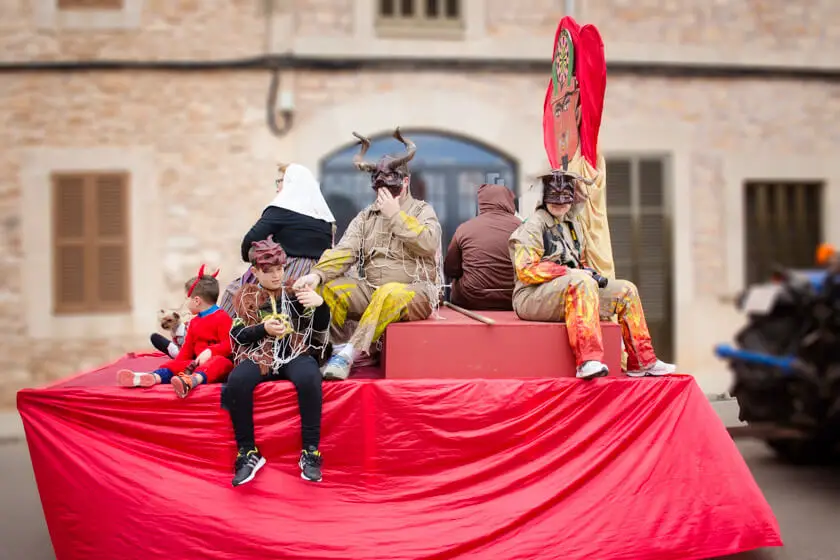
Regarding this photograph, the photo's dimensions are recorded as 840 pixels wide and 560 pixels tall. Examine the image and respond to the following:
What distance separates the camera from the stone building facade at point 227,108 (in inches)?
344

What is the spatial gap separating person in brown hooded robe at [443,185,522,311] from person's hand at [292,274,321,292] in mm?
1261

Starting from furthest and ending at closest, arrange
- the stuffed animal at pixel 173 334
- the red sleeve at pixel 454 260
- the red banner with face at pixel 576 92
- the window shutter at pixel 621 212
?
the window shutter at pixel 621 212 < the red sleeve at pixel 454 260 < the stuffed animal at pixel 173 334 < the red banner with face at pixel 576 92

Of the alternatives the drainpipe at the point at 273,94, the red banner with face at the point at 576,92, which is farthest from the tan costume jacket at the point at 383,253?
the drainpipe at the point at 273,94

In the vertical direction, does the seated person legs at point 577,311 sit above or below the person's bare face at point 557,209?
below

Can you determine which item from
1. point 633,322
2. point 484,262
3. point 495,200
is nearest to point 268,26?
point 495,200

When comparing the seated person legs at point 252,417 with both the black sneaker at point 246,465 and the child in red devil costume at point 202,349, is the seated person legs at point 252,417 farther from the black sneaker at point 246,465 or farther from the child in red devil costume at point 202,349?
the child in red devil costume at point 202,349

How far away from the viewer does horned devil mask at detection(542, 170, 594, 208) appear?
408cm

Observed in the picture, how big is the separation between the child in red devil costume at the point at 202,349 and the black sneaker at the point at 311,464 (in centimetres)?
58

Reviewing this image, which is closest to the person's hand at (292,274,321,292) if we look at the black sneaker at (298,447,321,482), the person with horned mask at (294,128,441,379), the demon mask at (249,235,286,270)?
the person with horned mask at (294,128,441,379)

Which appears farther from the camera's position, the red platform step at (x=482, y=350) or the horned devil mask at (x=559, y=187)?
the horned devil mask at (x=559, y=187)

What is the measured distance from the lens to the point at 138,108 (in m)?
8.78

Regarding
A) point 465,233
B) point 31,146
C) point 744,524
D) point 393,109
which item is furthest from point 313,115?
point 744,524

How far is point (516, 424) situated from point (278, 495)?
3.69 ft

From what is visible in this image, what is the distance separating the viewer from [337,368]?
3.74 meters
